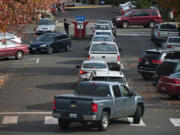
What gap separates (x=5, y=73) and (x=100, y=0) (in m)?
76.3

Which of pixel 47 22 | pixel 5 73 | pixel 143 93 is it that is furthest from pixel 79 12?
pixel 143 93

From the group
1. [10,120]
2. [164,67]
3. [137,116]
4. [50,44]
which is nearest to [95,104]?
[137,116]

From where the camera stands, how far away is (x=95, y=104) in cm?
1900

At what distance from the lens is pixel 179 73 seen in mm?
28016

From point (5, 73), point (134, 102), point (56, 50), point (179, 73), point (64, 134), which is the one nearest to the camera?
point (64, 134)

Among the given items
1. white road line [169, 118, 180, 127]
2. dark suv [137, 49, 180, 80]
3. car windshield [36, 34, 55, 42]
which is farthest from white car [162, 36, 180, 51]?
white road line [169, 118, 180, 127]

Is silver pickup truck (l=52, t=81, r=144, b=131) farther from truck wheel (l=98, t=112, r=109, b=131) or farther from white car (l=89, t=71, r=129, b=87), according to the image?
white car (l=89, t=71, r=129, b=87)

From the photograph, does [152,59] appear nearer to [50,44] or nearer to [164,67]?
[164,67]

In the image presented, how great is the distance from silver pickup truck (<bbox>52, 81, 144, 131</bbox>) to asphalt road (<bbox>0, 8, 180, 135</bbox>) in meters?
0.48

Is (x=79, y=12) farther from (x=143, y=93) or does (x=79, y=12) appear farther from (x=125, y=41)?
(x=143, y=93)

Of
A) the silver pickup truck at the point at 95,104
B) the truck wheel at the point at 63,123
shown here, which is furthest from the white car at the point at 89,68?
the truck wheel at the point at 63,123

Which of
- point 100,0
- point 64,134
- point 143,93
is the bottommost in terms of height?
point 100,0

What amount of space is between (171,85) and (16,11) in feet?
24.1

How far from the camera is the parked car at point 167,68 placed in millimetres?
30659
